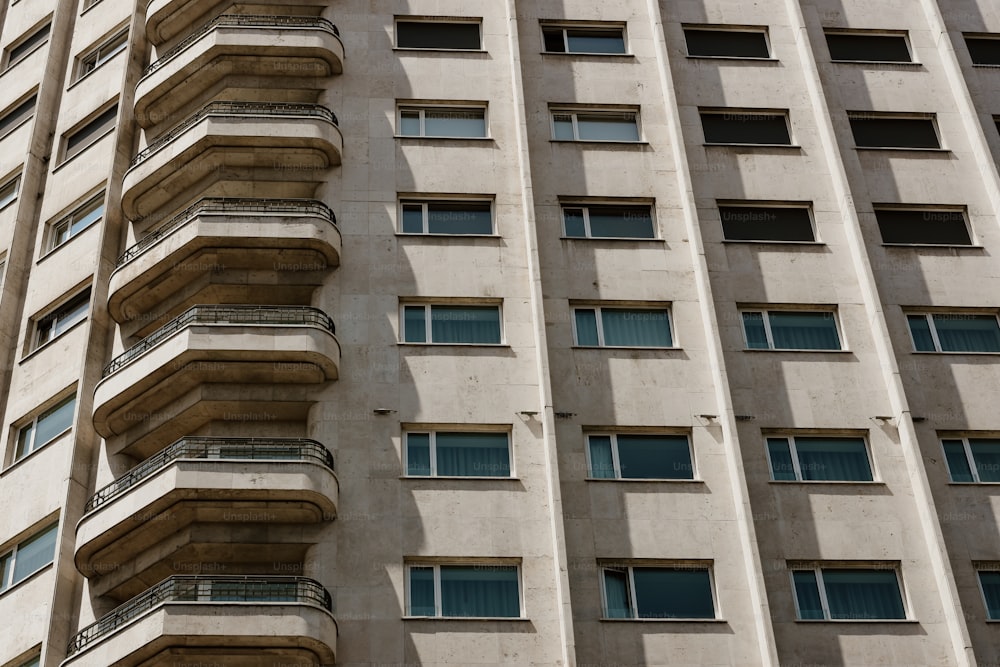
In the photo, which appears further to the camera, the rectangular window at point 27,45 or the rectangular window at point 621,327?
the rectangular window at point 27,45

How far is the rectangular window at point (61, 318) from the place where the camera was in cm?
3206

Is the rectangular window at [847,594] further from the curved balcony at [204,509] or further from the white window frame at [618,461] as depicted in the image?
the curved balcony at [204,509]

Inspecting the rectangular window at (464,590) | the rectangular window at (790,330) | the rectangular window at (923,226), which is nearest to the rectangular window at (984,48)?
the rectangular window at (923,226)

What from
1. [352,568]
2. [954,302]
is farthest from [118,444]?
[954,302]

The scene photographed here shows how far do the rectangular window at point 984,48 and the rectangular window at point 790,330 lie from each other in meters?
9.74

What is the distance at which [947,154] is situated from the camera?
111 feet

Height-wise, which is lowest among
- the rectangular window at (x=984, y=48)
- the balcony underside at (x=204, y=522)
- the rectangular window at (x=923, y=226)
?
the balcony underside at (x=204, y=522)

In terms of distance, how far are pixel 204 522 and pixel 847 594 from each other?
499 inches

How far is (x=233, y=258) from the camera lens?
30656 mm

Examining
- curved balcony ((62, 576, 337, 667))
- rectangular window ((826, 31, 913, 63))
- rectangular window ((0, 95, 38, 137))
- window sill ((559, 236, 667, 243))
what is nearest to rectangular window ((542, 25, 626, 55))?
rectangular window ((826, 31, 913, 63))

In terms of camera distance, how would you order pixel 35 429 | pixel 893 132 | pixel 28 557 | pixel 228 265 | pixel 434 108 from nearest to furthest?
pixel 28 557 → pixel 228 265 → pixel 35 429 → pixel 434 108 → pixel 893 132

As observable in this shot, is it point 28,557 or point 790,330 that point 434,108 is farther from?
point 28,557

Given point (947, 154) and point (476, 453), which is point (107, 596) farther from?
point (947, 154)

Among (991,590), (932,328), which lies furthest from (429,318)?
(991,590)
